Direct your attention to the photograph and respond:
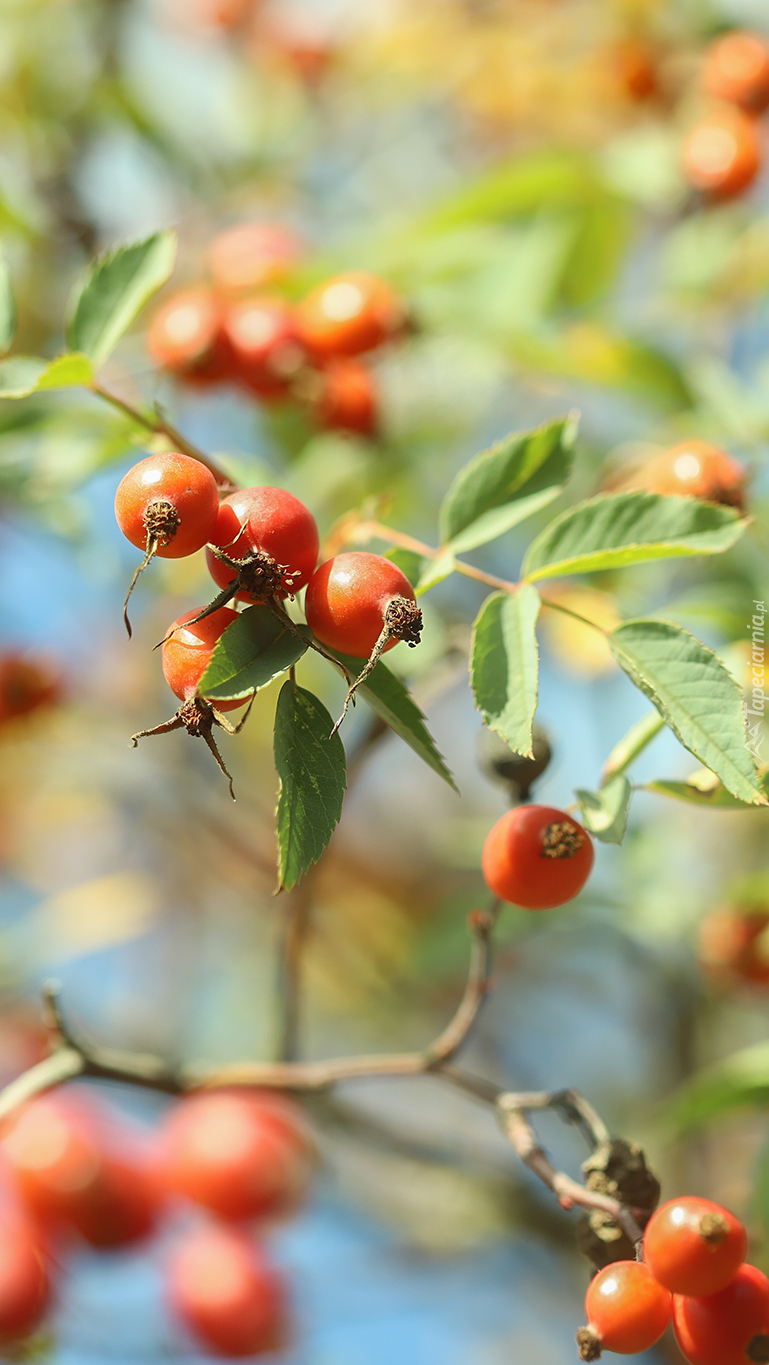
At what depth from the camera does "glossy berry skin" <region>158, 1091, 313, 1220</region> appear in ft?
6.92

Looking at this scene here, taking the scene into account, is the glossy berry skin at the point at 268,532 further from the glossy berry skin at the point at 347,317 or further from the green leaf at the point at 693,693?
the glossy berry skin at the point at 347,317

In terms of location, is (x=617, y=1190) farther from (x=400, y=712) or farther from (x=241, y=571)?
(x=241, y=571)

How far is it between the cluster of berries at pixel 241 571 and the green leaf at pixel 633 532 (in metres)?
0.29

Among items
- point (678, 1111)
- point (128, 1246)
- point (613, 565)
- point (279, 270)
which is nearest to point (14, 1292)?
point (128, 1246)

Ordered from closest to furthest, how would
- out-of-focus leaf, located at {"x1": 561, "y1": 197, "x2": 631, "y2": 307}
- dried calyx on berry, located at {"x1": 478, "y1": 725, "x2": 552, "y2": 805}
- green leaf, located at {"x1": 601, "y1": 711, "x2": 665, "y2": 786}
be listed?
green leaf, located at {"x1": 601, "y1": 711, "x2": 665, "y2": 786} < dried calyx on berry, located at {"x1": 478, "y1": 725, "x2": 552, "y2": 805} < out-of-focus leaf, located at {"x1": 561, "y1": 197, "x2": 631, "y2": 307}

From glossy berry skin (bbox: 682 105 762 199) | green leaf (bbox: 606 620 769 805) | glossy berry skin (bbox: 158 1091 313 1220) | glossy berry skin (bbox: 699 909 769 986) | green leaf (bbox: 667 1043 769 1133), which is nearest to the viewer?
green leaf (bbox: 606 620 769 805)

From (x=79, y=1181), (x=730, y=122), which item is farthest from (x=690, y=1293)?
(x=730, y=122)

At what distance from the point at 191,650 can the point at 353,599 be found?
5.5 inches

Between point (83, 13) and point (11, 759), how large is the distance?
6.85ft

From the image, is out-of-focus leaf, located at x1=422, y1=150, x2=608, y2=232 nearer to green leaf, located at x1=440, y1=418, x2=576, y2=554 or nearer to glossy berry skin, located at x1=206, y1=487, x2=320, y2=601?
green leaf, located at x1=440, y1=418, x2=576, y2=554

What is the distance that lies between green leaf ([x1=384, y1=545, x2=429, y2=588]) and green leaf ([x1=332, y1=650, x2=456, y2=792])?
0.60 feet

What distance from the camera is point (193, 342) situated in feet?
5.77

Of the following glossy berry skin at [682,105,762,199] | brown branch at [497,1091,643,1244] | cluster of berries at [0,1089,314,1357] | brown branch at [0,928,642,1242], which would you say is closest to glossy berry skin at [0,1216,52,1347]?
cluster of berries at [0,1089,314,1357]

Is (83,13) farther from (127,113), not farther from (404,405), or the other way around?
(404,405)
